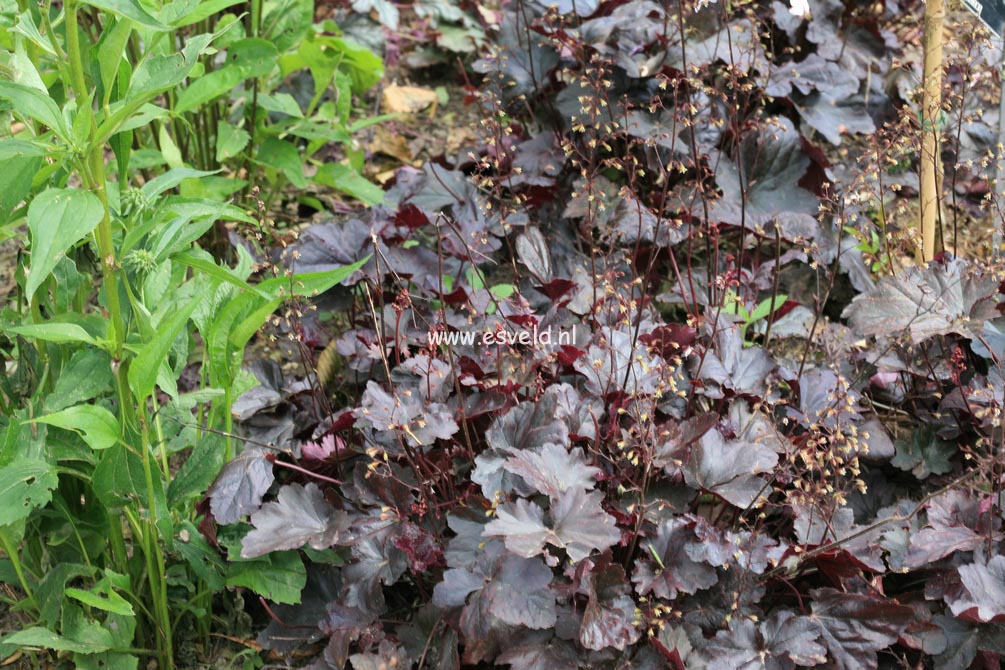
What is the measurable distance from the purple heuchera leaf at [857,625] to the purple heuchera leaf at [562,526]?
47cm

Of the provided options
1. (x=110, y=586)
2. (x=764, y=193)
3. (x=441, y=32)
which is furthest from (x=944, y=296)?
(x=441, y=32)

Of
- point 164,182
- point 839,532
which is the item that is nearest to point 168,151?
point 164,182

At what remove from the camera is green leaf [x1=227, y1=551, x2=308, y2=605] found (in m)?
2.00

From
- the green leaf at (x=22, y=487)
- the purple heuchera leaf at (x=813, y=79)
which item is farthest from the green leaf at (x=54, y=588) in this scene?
the purple heuchera leaf at (x=813, y=79)

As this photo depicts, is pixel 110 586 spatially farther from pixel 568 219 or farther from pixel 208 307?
pixel 568 219

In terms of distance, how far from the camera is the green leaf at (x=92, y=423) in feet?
5.43

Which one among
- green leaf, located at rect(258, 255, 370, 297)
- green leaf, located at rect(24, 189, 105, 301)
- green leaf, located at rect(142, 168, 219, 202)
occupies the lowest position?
green leaf, located at rect(258, 255, 370, 297)

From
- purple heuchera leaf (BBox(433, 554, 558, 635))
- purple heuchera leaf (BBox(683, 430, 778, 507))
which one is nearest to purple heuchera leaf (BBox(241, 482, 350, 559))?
purple heuchera leaf (BBox(433, 554, 558, 635))

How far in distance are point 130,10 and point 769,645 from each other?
152 cm

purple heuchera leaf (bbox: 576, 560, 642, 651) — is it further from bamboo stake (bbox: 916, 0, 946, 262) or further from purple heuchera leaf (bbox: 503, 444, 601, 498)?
bamboo stake (bbox: 916, 0, 946, 262)

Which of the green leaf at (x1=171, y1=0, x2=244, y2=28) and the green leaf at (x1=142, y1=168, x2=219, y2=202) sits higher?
the green leaf at (x1=171, y1=0, x2=244, y2=28)

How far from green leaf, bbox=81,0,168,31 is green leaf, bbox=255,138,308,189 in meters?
1.54

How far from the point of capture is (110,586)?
1.90m

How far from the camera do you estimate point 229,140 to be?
2842mm
